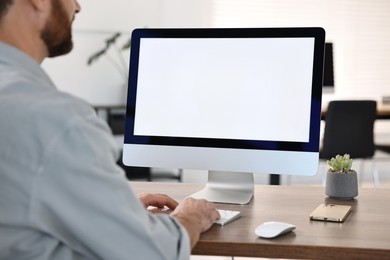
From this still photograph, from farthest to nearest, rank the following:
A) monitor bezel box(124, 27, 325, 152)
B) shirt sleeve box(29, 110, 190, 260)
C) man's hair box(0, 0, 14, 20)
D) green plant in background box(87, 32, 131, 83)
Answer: green plant in background box(87, 32, 131, 83) < monitor bezel box(124, 27, 325, 152) < man's hair box(0, 0, 14, 20) < shirt sleeve box(29, 110, 190, 260)

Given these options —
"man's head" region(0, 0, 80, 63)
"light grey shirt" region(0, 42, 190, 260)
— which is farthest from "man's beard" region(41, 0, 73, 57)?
"light grey shirt" region(0, 42, 190, 260)

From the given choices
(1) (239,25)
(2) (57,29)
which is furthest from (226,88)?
(1) (239,25)

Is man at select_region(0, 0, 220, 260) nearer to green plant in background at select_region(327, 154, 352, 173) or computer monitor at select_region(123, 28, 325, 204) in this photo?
computer monitor at select_region(123, 28, 325, 204)

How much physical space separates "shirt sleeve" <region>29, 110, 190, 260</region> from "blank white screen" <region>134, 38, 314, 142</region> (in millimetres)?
714

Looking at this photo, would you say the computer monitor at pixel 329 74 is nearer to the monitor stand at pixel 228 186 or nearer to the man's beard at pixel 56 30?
the monitor stand at pixel 228 186

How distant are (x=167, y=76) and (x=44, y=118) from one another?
84 cm

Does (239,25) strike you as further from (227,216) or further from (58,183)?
(58,183)

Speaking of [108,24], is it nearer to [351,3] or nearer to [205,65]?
[351,3]

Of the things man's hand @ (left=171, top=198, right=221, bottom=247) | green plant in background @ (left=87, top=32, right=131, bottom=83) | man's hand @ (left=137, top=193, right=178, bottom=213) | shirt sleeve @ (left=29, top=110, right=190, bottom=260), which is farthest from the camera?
green plant in background @ (left=87, top=32, right=131, bottom=83)

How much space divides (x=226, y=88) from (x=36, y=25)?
0.71 metres

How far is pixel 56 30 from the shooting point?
109cm

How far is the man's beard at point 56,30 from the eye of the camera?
1.07m

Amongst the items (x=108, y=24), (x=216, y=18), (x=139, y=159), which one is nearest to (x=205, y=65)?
(x=139, y=159)

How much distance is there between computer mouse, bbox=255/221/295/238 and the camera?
1259 millimetres
